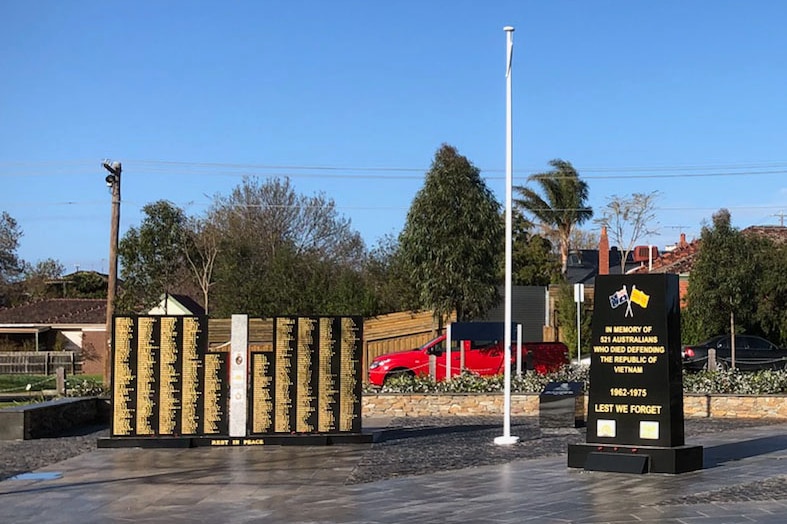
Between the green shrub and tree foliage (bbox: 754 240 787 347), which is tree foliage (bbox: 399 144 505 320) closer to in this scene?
the green shrub

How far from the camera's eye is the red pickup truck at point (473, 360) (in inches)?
1064

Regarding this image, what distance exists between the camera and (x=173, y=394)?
1688 centimetres

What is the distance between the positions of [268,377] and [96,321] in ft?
139

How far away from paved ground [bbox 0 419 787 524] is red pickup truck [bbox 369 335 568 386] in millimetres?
9688

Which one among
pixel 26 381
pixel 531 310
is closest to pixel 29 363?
pixel 26 381

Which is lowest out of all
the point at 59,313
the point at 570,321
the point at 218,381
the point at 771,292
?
the point at 218,381

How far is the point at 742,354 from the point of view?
31859mm

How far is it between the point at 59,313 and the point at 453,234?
35.6m

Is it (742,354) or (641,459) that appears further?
(742,354)

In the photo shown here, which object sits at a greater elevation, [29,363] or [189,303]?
[189,303]

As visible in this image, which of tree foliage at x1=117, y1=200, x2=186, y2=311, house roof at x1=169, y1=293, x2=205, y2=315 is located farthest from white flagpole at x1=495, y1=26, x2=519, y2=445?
house roof at x1=169, y1=293, x2=205, y2=315

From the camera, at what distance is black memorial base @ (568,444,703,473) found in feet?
42.7

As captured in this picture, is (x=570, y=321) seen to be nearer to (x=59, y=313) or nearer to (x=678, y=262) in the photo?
(x=678, y=262)

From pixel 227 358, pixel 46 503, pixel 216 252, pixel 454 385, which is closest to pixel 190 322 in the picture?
pixel 227 358
